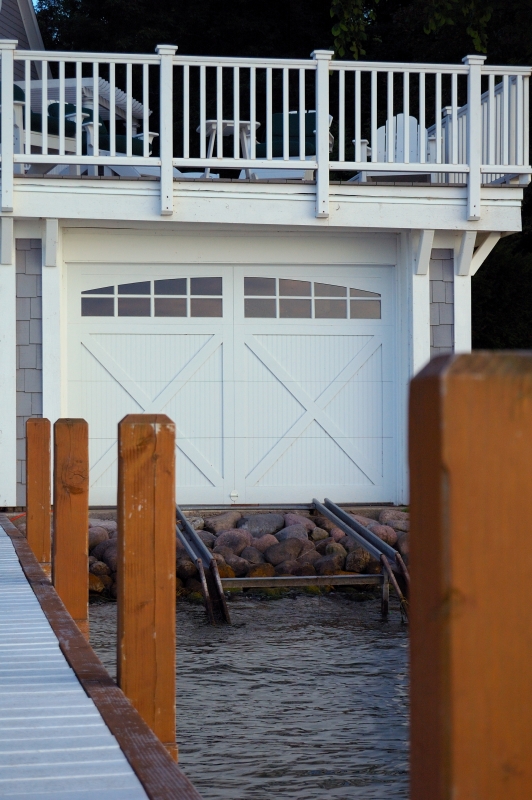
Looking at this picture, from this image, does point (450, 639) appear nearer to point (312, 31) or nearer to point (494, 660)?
point (494, 660)

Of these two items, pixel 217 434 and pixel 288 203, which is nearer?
pixel 288 203

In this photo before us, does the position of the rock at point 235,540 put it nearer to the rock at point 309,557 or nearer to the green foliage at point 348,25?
the rock at point 309,557

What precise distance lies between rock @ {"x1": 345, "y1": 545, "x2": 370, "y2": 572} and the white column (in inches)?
122

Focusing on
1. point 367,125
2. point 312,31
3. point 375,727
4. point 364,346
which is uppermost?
point 312,31

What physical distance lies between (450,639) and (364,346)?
10.1 meters

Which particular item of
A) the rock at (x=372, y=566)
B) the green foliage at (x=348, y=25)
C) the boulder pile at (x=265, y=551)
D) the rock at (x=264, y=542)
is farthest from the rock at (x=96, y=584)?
the green foliage at (x=348, y=25)

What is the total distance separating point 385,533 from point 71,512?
512 centimetres

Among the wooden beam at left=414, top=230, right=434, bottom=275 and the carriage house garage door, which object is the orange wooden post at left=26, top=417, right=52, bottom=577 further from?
the wooden beam at left=414, top=230, right=434, bottom=275

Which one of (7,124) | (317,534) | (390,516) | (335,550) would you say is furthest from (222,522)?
(7,124)

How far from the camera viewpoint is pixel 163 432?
9.54ft

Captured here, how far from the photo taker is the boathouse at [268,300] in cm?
1005

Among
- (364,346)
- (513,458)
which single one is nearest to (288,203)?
(364,346)

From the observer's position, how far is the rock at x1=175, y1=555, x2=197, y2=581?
952cm

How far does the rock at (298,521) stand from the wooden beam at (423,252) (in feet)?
9.00
